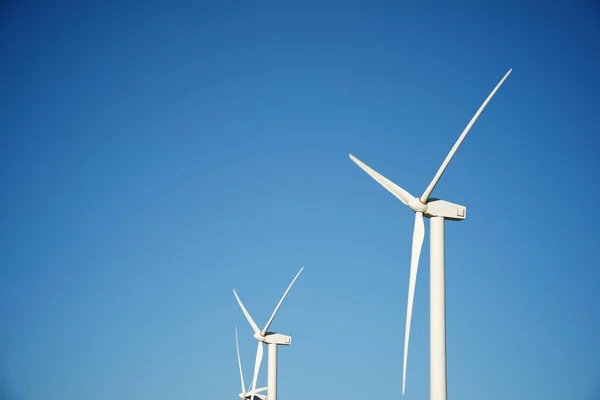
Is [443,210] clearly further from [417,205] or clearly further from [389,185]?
[389,185]

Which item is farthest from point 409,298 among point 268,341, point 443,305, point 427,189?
point 268,341

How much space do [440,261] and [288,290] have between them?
39212 millimetres

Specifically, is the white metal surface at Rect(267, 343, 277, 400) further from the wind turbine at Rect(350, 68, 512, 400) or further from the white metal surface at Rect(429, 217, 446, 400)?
the white metal surface at Rect(429, 217, 446, 400)

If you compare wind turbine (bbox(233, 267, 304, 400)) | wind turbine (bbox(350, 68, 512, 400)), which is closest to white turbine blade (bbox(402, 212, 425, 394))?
wind turbine (bbox(350, 68, 512, 400))

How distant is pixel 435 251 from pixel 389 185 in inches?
205

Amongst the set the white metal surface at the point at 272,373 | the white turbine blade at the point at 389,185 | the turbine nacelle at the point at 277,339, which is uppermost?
the white turbine blade at the point at 389,185

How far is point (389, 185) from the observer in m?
41.4

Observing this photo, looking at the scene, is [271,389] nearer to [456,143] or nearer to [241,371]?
[241,371]

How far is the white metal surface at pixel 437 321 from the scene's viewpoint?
35375 mm

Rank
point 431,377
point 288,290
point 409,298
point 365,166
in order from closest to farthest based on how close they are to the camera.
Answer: point 431,377 < point 409,298 < point 365,166 < point 288,290

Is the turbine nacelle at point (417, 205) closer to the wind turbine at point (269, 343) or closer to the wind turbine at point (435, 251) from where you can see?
the wind turbine at point (435, 251)

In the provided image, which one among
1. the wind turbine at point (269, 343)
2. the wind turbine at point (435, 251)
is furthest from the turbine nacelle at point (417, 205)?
the wind turbine at point (269, 343)

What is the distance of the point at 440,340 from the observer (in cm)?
3588

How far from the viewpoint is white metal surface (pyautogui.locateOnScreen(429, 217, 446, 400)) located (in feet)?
116
